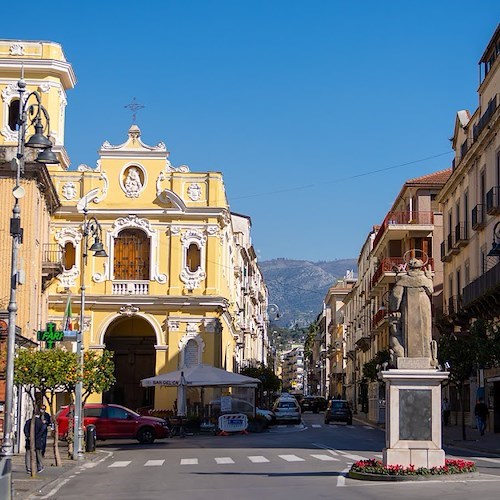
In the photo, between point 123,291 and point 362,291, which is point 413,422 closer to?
point 123,291

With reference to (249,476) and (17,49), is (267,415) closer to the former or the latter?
(17,49)

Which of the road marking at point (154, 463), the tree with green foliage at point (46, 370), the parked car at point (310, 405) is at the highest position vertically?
the tree with green foliage at point (46, 370)

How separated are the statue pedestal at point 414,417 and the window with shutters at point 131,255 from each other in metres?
40.6

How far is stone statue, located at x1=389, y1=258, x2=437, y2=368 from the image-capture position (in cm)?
2148

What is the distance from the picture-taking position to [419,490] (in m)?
18.9

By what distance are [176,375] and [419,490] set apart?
1319 inches

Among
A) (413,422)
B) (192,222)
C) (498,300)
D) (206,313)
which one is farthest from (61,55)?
(413,422)

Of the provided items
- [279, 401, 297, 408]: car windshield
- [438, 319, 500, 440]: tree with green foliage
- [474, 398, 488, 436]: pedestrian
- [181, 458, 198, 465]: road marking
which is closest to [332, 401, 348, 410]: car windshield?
[279, 401, 297, 408]: car windshield

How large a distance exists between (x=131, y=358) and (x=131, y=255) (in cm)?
698

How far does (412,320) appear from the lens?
70.7 feet

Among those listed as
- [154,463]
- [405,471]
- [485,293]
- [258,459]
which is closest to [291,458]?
[258,459]

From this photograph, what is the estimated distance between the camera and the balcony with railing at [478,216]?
49.8 m

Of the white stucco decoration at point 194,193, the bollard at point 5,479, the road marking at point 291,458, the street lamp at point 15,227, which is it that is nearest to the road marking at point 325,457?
the road marking at point 291,458

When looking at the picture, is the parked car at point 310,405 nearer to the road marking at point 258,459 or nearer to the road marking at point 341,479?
the road marking at point 258,459
